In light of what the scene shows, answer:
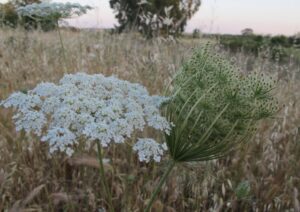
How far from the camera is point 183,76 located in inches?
68.6

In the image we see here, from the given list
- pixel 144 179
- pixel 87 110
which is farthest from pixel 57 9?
pixel 87 110

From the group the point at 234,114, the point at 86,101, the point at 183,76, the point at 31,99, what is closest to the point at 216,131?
the point at 234,114

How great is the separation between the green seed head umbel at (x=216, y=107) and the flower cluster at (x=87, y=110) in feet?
0.33

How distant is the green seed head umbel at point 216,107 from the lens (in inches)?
64.2

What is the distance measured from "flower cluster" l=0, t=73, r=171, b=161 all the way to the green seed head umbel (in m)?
0.10

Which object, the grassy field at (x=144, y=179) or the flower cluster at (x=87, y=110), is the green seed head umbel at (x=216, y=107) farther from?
the grassy field at (x=144, y=179)

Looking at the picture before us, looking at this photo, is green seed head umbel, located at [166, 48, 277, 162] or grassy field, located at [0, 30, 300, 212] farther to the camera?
grassy field, located at [0, 30, 300, 212]

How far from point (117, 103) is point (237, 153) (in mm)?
2308

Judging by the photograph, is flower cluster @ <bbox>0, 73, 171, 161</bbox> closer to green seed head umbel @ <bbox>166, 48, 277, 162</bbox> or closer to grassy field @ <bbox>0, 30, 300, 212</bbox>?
green seed head umbel @ <bbox>166, 48, 277, 162</bbox>

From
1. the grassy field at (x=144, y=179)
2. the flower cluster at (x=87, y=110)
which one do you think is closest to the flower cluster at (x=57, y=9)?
the grassy field at (x=144, y=179)

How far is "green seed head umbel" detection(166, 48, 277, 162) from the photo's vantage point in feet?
5.35

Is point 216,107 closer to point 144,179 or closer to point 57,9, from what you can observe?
point 144,179

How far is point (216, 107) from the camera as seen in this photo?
1.65m

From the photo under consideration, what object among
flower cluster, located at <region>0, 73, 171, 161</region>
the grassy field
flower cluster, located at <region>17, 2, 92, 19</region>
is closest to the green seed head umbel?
flower cluster, located at <region>0, 73, 171, 161</region>
